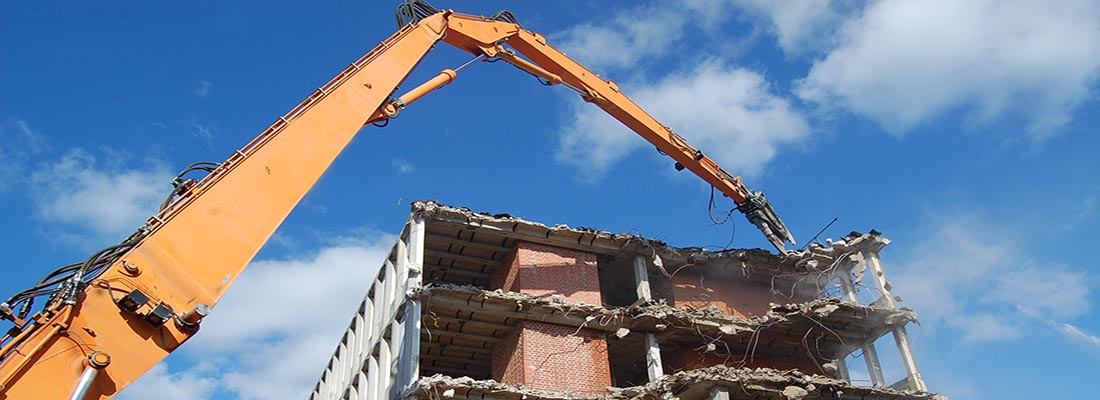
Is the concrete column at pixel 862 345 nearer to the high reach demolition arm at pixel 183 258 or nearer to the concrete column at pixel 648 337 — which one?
the concrete column at pixel 648 337

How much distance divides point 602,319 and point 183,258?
15.2 metres

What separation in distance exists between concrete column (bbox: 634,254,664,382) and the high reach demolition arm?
11459 mm

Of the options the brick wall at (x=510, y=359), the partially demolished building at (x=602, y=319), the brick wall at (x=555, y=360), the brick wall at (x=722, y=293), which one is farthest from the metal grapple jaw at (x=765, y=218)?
the brick wall at (x=510, y=359)

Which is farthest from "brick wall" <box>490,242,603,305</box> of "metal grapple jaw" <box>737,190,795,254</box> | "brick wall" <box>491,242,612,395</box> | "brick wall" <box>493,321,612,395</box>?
"metal grapple jaw" <box>737,190,795,254</box>

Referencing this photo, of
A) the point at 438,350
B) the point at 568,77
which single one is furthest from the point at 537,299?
the point at 568,77

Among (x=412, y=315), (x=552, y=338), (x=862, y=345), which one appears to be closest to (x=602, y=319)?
(x=552, y=338)

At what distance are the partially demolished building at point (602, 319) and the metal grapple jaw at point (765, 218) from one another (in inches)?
98.3

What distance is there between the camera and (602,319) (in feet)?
78.6

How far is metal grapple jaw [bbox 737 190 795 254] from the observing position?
2442cm

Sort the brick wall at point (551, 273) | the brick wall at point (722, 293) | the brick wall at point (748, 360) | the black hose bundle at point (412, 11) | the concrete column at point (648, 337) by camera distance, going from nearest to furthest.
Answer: the black hose bundle at point (412, 11)
the concrete column at point (648, 337)
the brick wall at point (551, 273)
the brick wall at point (748, 360)
the brick wall at point (722, 293)

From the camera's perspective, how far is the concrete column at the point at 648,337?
23.8m

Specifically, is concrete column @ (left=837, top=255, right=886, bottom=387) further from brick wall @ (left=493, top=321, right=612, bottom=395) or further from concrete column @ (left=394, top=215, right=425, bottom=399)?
concrete column @ (left=394, top=215, right=425, bottom=399)

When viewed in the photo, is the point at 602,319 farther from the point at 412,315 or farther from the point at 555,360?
the point at 412,315

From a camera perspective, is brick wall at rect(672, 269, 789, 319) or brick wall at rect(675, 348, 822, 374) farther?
brick wall at rect(672, 269, 789, 319)
